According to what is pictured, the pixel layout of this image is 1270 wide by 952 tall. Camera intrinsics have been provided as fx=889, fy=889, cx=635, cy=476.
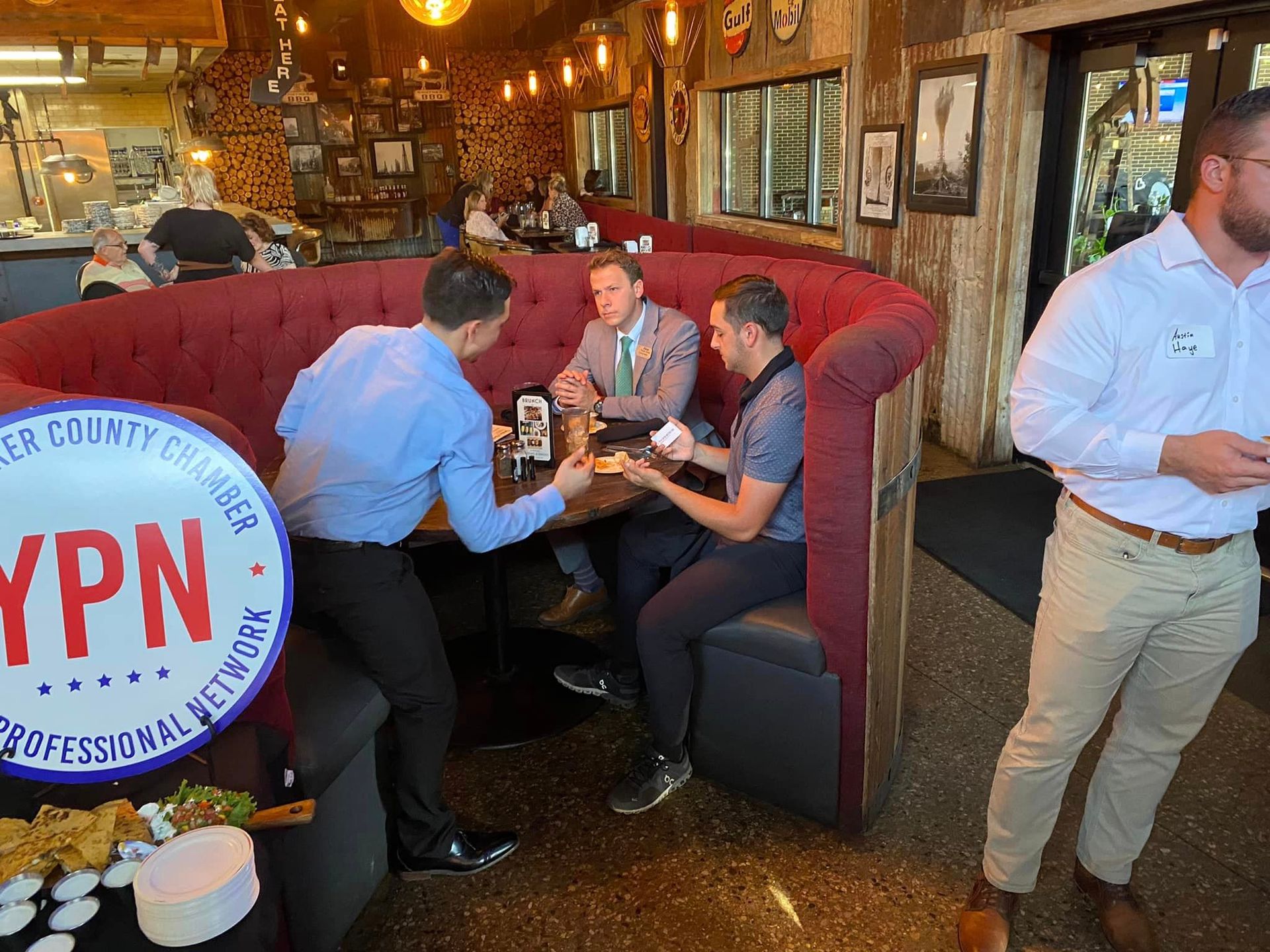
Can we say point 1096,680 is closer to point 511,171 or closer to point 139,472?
point 139,472

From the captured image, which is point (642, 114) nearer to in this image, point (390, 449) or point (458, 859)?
point (390, 449)

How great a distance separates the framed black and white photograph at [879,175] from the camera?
5195 mm

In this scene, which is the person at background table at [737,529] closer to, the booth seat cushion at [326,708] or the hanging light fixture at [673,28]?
the booth seat cushion at [326,708]

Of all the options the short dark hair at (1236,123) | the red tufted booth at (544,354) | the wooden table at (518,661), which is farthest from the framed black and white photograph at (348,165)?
the short dark hair at (1236,123)

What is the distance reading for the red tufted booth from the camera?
1.91 meters

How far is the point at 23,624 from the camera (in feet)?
3.74

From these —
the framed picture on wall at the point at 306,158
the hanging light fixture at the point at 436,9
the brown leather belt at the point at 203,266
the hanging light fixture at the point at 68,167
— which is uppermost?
the hanging light fixture at the point at 436,9

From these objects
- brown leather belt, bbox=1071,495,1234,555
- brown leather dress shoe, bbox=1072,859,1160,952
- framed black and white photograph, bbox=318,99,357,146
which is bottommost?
brown leather dress shoe, bbox=1072,859,1160,952

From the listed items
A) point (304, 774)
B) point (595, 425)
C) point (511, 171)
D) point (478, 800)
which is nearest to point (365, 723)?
point (304, 774)

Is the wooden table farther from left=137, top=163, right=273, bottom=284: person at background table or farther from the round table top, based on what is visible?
left=137, top=163, right=273, bottom=284: person at background table

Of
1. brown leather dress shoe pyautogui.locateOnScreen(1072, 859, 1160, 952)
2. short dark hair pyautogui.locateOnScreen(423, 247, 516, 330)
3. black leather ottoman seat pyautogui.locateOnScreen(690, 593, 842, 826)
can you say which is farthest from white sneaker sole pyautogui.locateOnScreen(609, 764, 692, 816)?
short dark hair pyautogui.locateOnScreen(423, 247, 516, 330)

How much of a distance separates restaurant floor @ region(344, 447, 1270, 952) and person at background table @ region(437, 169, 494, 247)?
7.31m

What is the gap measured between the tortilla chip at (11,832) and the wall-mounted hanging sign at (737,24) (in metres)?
6.99

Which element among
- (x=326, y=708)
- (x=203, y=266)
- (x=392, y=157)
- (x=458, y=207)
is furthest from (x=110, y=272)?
(x=392, y=157)
